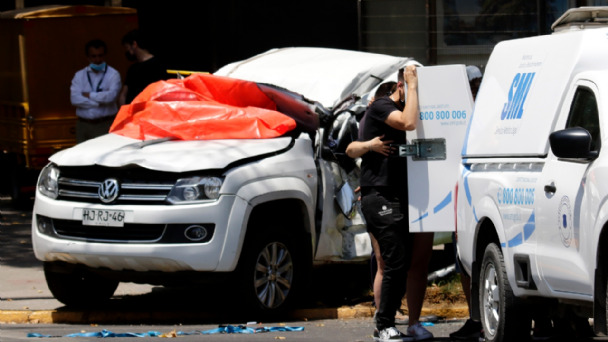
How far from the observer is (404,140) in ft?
28.8

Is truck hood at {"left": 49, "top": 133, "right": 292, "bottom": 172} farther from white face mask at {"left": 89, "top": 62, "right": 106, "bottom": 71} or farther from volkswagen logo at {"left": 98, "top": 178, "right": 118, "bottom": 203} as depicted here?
white face mask at {"left": 89, "top": 62, "right": 106, "bottom": 71}

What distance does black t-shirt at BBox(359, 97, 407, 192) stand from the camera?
8617 mm

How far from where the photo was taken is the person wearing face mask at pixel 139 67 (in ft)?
42.8

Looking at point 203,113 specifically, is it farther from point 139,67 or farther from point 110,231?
point 139,67

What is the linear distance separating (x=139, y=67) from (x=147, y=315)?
392cm

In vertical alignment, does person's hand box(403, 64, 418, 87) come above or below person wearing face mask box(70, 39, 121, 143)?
above

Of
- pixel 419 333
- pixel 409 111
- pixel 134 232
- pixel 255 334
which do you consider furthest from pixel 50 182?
pixel 419 333

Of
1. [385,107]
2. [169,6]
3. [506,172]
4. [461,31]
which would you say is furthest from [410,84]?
[169,6]

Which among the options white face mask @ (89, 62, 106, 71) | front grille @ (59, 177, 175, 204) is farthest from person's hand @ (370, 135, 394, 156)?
white face mask @ (89, 62, 106, 71)

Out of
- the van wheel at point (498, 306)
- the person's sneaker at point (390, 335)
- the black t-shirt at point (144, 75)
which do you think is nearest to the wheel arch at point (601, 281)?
the van wheel at point (498, 306)

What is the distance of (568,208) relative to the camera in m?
6.57

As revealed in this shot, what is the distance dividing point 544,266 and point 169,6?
37.7 ft

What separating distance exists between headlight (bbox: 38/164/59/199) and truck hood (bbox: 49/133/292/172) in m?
0.10

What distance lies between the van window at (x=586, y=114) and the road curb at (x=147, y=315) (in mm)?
3413
